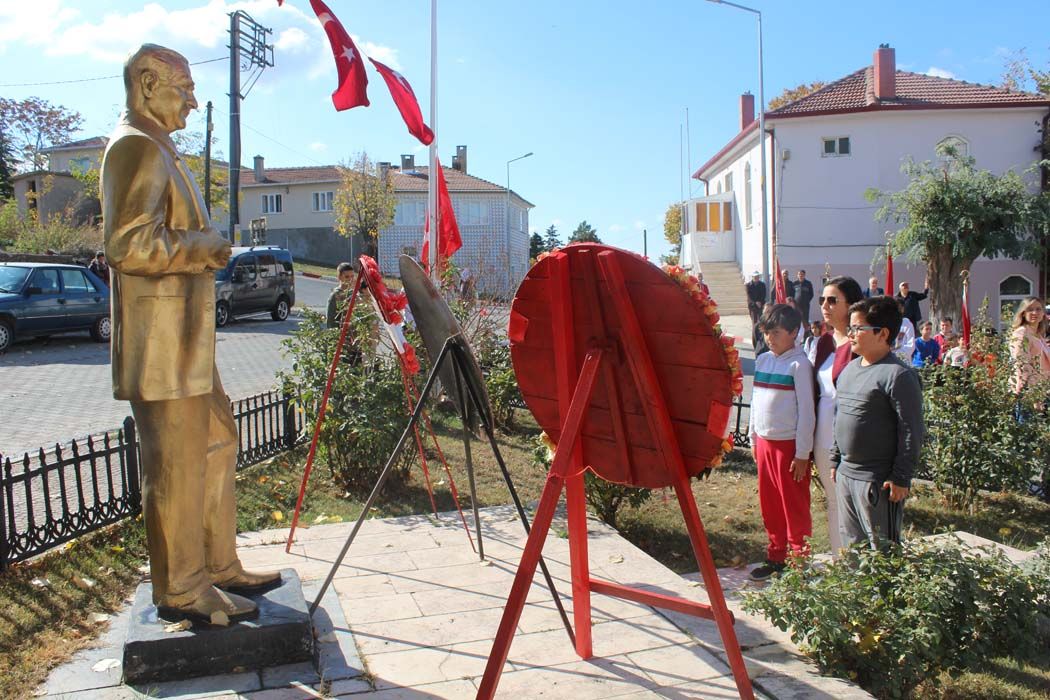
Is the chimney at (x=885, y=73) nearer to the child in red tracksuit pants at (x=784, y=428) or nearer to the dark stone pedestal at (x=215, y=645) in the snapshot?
the child in red tracksuit pants at (x=784, y=428)

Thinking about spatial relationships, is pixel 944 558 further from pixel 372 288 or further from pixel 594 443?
pixel 372 288

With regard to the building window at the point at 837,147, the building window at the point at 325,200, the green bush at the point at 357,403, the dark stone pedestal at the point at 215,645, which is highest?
the building window at the point at 325,200

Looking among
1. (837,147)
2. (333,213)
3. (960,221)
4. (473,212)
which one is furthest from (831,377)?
(333,213)

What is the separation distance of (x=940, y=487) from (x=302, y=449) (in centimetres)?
598

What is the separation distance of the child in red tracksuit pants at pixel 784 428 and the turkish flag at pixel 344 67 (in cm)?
633

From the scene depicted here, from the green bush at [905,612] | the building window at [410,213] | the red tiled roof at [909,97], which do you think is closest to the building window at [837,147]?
the red tiled roof at [909,97]

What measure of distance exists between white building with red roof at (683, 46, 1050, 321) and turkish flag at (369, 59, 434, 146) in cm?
1750

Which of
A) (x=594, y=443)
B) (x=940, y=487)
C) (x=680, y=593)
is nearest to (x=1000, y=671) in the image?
(x=680, y=593)

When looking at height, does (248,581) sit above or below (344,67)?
below

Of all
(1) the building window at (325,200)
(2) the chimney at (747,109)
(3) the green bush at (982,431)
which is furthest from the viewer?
(1) the building window at (325,200)

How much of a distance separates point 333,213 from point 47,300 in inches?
1493

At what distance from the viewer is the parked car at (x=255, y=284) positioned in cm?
2102

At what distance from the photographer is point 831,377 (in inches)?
200

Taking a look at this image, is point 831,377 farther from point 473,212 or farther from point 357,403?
point 473,212
